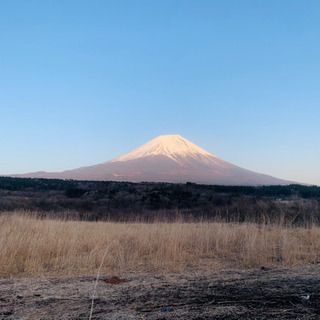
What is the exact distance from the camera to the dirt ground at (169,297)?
11.0 feet

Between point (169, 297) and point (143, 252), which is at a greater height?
point (169, 297)

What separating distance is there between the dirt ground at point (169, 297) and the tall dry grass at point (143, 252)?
713mm

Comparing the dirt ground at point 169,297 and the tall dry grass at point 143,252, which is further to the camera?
the tall dry grass at point 143,252

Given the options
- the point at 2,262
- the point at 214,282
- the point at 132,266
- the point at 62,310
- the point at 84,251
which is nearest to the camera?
the point at 62,310

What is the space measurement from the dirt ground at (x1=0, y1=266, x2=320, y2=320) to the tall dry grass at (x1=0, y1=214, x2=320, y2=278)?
2.34 ft

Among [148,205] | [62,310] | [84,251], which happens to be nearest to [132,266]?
[84,251]

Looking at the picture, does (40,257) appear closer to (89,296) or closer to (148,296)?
(89,296)

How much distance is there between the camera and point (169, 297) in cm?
393

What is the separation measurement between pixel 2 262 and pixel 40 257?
80 centimetres

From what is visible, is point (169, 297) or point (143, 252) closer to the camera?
point (169, 297)

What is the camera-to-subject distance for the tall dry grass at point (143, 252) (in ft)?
18.8

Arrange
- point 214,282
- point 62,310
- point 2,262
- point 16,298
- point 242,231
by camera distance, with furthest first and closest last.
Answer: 1. point 242,231
2. point 2,262
3. point 214,282
4. point 16,298
5. point 62,310

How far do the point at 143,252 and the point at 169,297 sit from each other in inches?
125

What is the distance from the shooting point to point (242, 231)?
919cm
